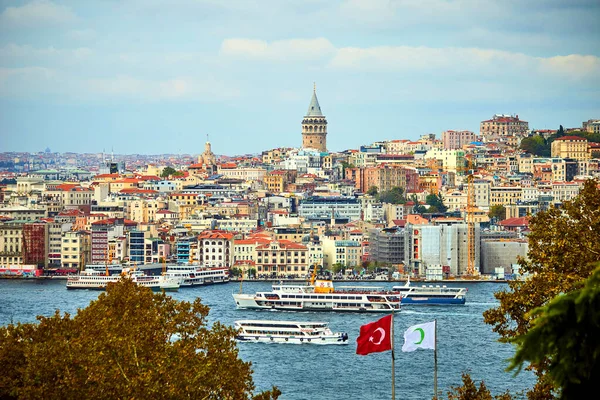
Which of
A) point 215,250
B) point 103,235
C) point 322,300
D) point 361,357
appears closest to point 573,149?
point 215,250

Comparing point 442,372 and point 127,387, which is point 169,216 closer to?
point 442,372

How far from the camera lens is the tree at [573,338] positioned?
5297mm

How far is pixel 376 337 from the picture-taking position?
1129 cm

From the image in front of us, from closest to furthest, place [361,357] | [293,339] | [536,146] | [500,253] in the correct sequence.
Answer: [361,357], [293,339], [500,253], [536,146]

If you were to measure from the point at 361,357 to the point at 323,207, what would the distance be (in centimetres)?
3545

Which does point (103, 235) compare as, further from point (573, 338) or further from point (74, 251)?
point (573, 338)

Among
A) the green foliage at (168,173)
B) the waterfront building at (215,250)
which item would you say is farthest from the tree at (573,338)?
the green foliage at (168,173)

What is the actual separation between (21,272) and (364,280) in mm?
11829

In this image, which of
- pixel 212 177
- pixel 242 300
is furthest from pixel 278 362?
pixel 212 177

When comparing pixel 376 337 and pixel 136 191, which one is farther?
pixel 136 191

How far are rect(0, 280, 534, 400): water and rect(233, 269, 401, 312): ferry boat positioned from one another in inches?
13.2

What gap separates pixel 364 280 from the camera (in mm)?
46281

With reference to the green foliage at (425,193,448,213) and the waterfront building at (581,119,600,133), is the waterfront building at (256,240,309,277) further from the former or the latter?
the waterfront building at (581,119,600,133)

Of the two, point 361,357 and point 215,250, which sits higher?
point 215,250
